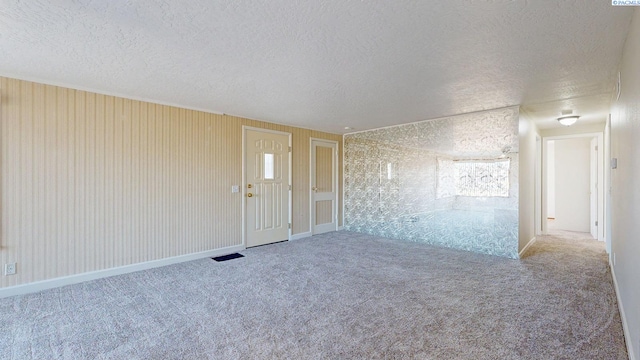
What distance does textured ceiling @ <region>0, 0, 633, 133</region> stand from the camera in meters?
1.85

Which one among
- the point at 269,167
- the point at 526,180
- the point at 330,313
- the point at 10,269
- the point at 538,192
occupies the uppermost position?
the point at 269,167

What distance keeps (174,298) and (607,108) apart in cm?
628

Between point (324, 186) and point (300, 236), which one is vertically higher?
point (324, 186)

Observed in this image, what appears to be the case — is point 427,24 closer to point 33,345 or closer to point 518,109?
point 518,109

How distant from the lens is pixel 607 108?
4.22 meters

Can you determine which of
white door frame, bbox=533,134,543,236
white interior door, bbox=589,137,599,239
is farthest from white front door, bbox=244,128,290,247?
white interior door, bbox=589,137,599,239

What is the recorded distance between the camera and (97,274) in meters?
3.47

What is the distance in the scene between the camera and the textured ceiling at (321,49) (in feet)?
6.06

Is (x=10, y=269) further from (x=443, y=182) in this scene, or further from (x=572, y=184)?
(x=572, y=184)

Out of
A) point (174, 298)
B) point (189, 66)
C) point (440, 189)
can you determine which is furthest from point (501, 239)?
point (189, 66)

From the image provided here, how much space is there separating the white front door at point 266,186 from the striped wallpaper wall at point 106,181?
0.73ft

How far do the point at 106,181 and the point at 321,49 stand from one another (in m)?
3.14

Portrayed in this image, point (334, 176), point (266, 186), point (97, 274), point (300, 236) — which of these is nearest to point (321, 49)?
point (266, 186)

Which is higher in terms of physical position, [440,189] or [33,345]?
[440,189]
